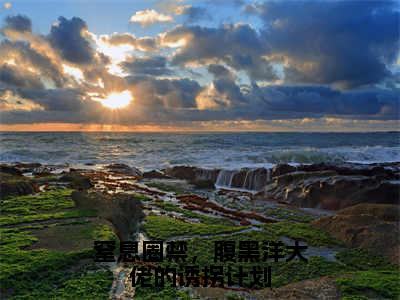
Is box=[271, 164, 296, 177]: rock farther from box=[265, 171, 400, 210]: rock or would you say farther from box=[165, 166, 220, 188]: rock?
box=[165, 166, 220, 188]: rock

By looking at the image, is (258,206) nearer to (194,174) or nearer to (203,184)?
(203,184)

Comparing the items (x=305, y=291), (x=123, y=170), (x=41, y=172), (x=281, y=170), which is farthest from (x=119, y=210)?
(x=41, y=172)

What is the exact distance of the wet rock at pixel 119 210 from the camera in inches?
739

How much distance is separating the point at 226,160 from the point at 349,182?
36.7 meters

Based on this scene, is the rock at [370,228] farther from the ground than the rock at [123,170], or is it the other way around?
the rock at [370,228]

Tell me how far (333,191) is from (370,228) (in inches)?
413

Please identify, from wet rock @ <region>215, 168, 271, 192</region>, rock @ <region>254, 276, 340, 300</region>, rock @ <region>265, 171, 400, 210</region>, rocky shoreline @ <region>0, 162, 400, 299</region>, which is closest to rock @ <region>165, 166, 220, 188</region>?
rocky shoreline @ <region>0, 162, 400, 299</region>

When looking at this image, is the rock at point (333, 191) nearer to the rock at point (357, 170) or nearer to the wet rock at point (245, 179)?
the rock at point (357, 170)

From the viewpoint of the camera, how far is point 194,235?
1844 cm

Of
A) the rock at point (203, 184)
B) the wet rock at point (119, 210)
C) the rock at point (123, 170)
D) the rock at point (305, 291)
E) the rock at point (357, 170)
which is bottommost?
the rock at point (123, 170)

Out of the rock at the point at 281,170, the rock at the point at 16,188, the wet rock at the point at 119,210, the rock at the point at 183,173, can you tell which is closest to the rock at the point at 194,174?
the rock at the point at 183,173

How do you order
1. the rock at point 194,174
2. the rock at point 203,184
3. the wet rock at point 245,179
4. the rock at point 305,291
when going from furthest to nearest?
the rock at point 194,174 < the wet rock at point 245,179 < the rock at point 203,184 < the rock at point 305,291

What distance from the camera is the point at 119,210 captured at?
19.9 m

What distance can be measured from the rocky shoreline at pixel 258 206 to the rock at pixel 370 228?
0.04m
